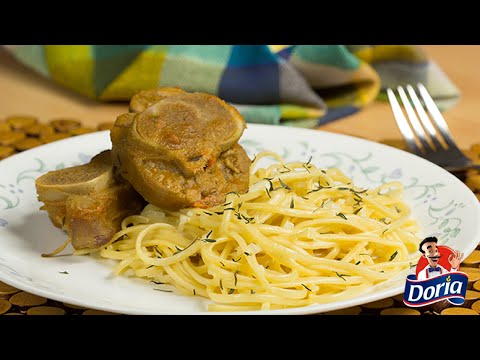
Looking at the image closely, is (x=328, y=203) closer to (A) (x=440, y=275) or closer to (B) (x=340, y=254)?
(B) (x=340, y=254)

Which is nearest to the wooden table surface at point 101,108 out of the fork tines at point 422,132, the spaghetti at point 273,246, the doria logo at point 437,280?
the fork tines at point 422,132

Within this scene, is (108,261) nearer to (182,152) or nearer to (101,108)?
(182,152)

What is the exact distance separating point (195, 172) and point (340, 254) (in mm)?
995

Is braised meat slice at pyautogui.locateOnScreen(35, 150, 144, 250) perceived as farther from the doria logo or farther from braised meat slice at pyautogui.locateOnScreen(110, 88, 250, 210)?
the doria logo

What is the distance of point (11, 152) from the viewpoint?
23.1 ft

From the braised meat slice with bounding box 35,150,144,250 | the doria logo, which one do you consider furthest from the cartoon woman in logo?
the braised meat slice with bounding box 35,150,144,250

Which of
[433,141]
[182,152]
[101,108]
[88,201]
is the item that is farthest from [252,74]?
[88,201]

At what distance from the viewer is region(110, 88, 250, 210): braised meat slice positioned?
503 centimetres

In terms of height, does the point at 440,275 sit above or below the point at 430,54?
below

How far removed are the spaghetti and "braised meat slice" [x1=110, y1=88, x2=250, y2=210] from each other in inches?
5.1

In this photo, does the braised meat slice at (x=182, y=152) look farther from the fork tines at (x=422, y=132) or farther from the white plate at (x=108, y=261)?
the fork tines at (x=422, y=132)

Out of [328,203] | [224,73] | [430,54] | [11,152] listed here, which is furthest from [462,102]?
[11,152]

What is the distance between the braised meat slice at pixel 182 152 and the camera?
503cm

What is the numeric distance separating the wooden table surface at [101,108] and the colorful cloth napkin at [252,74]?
0.11 meters
